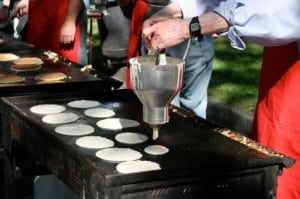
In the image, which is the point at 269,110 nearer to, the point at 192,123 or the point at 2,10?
the point at 192,123

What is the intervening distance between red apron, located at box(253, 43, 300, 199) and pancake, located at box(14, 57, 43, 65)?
5.30 ft

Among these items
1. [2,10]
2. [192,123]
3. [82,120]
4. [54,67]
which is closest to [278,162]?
[192,123]

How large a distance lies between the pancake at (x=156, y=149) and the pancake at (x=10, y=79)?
1.17 metres

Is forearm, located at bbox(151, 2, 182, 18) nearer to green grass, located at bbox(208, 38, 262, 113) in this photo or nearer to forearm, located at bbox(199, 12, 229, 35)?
forearm, located at bbox(199, 12, 229, 35)

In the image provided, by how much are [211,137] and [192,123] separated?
0.20 meters

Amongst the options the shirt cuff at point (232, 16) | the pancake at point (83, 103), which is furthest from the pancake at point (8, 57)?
the shirt cuff at point (232, 16)

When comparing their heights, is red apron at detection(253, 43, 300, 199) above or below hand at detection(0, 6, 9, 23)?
below

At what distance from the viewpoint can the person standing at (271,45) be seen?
248 centimetres

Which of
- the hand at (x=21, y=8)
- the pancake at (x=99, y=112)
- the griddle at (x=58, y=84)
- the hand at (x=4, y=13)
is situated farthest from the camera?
the hand at (x=4, y=13)

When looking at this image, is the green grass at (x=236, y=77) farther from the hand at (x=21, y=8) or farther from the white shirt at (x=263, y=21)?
the white shirt at (x=263, y=21)

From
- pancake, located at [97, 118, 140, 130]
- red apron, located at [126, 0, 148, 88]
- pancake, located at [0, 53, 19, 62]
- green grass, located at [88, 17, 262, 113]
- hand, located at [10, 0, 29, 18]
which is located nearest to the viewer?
pancake, located at [97, 118, 140, 130]

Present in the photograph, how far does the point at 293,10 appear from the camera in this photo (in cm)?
246

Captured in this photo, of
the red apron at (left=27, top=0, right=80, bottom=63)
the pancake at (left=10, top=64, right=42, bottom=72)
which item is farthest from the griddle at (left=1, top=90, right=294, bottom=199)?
the red apron at (left=27, top=0, right=80, bottom=63)

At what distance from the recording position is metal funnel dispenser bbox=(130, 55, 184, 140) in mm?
2359
